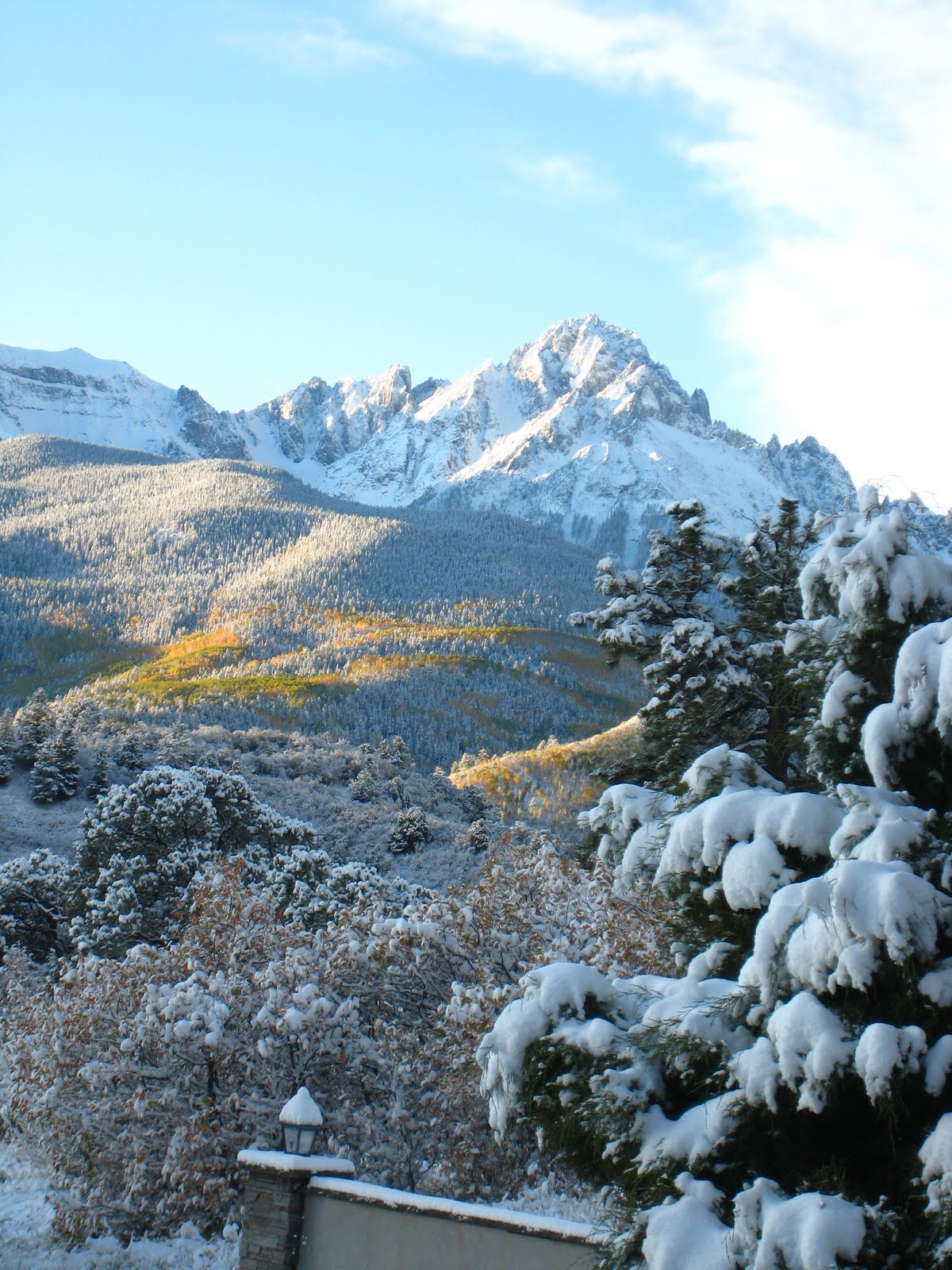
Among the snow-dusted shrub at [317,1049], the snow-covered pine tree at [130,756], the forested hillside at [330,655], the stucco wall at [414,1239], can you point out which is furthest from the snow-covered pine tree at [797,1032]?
the forested hillside at [330,655]

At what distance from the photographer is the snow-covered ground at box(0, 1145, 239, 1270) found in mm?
11852

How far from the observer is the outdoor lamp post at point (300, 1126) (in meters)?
8.70

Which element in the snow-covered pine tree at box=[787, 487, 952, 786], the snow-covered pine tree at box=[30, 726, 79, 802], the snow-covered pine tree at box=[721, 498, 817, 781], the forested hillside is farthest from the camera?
the forested hillside

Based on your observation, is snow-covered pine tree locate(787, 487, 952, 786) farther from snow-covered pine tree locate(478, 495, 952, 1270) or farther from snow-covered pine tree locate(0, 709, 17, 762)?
snow-covered pine tree locate(0, 709, 17, 762)

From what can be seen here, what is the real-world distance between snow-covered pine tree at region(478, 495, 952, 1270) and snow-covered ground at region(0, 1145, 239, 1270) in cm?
734

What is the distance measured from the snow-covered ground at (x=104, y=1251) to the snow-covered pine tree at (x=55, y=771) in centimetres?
4484

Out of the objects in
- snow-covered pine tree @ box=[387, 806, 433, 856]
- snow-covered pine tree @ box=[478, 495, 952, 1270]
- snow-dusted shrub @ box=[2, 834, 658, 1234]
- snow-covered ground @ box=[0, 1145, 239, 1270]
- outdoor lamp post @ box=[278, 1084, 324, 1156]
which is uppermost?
snow-covered pine tree @ box=[478, 495, 952, 1270]

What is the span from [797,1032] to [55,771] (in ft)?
188

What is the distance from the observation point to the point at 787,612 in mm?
11891

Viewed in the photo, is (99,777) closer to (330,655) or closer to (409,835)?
(409,835)

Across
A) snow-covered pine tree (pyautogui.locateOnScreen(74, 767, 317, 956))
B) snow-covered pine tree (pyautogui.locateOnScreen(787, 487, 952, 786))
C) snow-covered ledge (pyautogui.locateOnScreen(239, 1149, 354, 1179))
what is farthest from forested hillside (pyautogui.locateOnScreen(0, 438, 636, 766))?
snow-covered pine tree (pyautogui.locateOnScreen(787, 487, 952, 786))

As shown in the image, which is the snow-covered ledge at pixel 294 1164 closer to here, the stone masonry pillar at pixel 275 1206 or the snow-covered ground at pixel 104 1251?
the stone masonry pillar at pixel 275 1206

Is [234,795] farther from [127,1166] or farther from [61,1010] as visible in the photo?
[127,1166]

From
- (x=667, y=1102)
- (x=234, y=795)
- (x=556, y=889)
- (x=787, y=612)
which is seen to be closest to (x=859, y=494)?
(x=667, y=1102)
